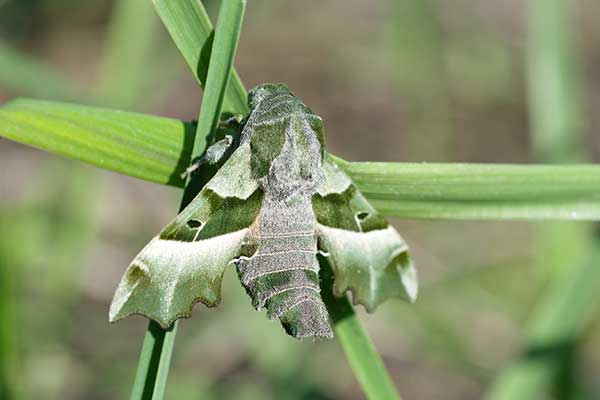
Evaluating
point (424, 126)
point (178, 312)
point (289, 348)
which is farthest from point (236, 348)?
point (178, 312)

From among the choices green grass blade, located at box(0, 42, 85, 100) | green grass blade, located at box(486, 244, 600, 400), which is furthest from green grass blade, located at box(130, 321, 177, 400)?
green grass blade, located at box(0, 42, 85, 100)

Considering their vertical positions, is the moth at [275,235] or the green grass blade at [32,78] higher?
the green grass blade at [32,78]

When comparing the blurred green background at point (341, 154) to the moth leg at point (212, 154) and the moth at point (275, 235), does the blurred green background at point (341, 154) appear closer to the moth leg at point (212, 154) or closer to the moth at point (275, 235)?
the moth at point (275, 235)

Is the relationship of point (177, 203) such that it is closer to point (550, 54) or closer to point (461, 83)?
point (550, 54)

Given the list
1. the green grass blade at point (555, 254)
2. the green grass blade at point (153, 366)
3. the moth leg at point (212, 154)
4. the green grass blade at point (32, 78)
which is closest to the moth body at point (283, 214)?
the moth leg at point (212, 154)

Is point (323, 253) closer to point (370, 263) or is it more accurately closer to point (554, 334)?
point (370, 263)
